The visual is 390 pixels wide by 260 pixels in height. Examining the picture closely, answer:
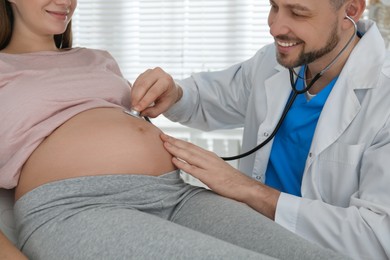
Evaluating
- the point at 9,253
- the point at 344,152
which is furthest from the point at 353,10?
the point at 9,253

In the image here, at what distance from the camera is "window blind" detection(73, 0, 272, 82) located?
10.2ft

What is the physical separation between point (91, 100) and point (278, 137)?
0.58 metres

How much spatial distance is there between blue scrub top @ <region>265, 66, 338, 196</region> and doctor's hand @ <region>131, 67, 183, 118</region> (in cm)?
35

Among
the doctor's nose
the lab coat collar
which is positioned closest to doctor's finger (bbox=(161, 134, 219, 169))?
the lab coat collar

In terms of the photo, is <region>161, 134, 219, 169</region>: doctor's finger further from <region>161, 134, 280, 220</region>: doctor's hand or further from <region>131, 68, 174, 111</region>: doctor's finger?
<region>131, 68, 174, 111</region>: doctor's finger

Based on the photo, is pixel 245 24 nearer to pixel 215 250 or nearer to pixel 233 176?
pixel 233 176

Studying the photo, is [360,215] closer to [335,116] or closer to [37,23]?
[335,116]

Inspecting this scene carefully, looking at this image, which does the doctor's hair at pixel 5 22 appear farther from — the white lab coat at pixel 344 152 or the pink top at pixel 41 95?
the white lab coat at pixel 344 152

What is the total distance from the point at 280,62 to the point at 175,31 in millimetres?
1675

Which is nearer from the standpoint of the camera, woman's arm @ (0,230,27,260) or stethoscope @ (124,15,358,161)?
woman's arm @ (0,230,27,260)

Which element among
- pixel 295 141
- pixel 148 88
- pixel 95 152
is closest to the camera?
pixel 95 152

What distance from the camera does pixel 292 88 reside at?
5.58ft

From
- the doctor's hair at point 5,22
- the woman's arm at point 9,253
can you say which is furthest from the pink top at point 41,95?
the woman's arm at point 9,253

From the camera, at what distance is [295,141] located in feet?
5.47
